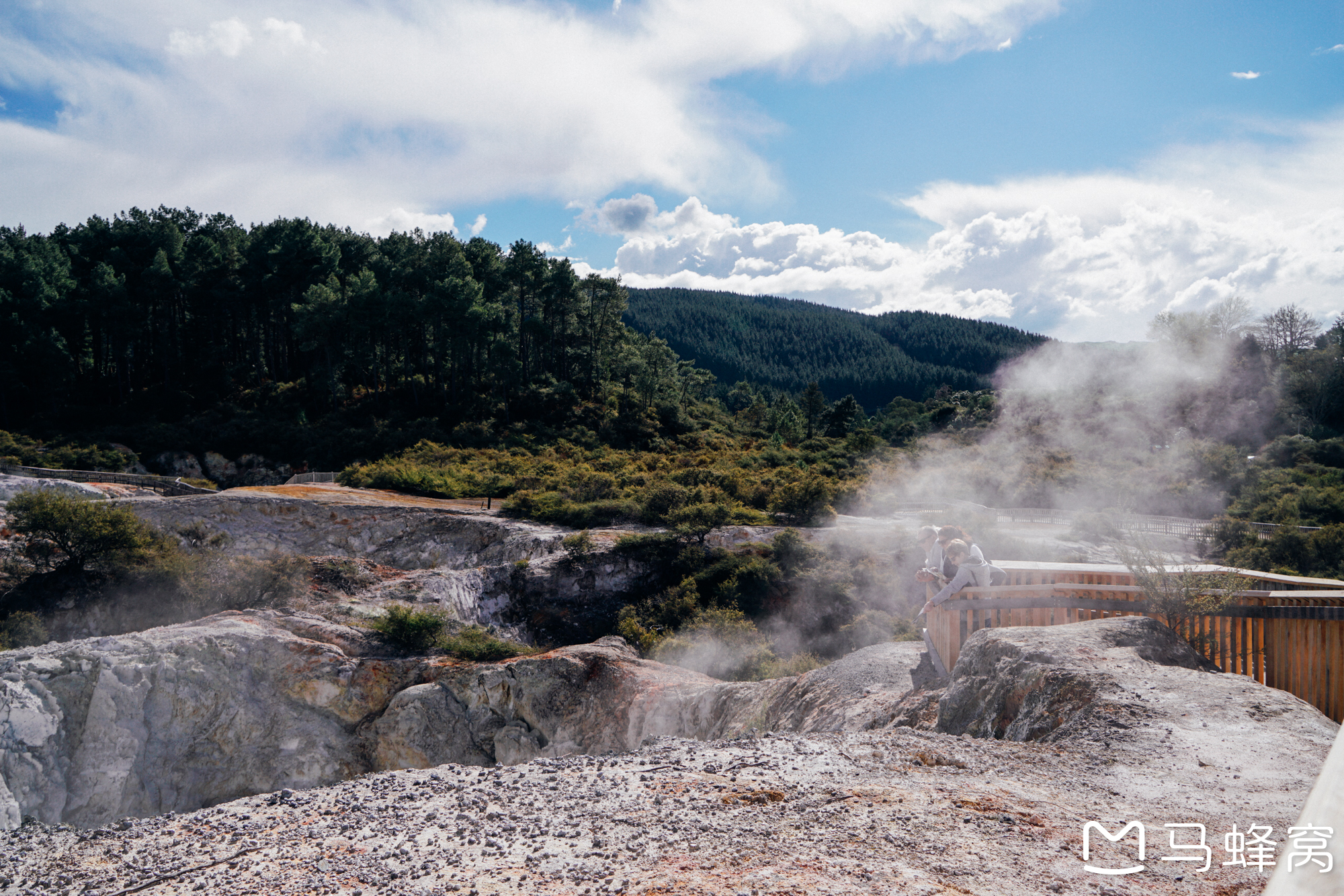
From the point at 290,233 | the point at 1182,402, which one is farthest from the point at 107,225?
the point at 1182,402

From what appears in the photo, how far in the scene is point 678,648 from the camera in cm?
1498

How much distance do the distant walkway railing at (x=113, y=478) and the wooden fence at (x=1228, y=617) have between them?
82.2ft

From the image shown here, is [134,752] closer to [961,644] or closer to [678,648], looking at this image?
[678,648]

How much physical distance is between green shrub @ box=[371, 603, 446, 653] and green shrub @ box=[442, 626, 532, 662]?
29 cm

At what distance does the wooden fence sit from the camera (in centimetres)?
611

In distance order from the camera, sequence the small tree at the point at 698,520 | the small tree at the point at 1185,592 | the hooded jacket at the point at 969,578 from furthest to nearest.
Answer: the small tree at the point at 698,520, the hooded jacket at the point at 969,578, the small tree at the point at 1185,592

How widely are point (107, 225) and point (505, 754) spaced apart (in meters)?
58.0

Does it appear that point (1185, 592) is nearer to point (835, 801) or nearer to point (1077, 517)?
point (835, 801)

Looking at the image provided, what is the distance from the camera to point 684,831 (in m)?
4.08

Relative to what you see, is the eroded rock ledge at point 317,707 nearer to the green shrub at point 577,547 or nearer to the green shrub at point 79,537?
the green shrub at point 79,537

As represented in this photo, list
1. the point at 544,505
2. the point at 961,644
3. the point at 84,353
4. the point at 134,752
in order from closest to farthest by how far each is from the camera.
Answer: the point at 961,644
the point at 134,752
the point at 544,505
the point at 84,353

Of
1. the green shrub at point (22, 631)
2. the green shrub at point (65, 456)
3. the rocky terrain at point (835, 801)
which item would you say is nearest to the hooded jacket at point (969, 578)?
the rocky terrain at point (835, 801)

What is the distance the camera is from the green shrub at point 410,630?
13.4 m

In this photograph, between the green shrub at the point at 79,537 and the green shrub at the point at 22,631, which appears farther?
the green shrub at the point at 79,537
